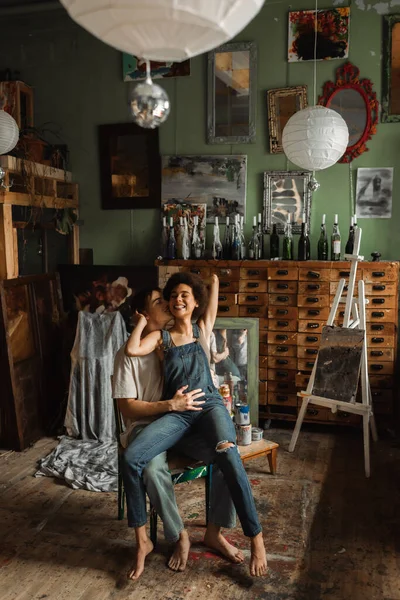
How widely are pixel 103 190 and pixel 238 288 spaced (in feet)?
5.67

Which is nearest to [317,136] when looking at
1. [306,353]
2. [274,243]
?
[274,243]

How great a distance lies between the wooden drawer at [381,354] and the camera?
4.43 m

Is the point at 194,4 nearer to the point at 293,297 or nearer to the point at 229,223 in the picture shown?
the point at 293,297

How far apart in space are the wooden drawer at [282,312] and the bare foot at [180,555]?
225 centimetres

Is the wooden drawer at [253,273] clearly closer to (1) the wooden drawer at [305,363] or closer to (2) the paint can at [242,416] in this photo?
(1) the wooden drawer at [305,363]

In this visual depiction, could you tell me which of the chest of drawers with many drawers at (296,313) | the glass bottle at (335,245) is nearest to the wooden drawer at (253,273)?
the chest of drawers with many drawers at (296,313)

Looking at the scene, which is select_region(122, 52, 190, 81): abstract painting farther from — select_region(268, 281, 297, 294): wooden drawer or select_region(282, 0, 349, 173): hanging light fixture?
select_region(268, 281, 297, 294): wooden drawer

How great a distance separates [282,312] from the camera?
4.60m

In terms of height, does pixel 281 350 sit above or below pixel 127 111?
below

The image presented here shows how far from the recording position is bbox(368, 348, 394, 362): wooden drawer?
174 inches

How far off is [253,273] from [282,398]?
106cm

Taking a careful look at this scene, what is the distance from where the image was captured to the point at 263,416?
478 centimetres

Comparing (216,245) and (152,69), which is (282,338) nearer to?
(216,245)

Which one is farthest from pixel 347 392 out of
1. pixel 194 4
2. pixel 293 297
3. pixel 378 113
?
pixel 194 4
